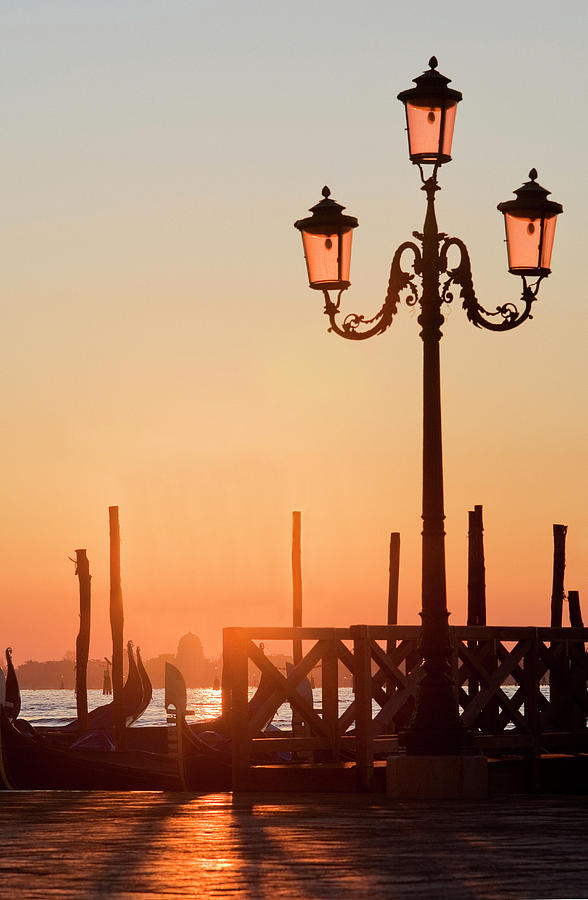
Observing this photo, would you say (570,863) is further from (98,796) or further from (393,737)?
(393,737)

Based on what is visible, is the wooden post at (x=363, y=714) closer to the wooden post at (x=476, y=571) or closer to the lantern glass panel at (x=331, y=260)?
the lantern glass panel at (x=331, y=260)

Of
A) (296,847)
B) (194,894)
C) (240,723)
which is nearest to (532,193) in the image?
(240,723)

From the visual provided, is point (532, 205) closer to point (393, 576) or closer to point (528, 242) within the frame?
point (528, 242)

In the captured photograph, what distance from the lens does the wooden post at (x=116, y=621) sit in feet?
106

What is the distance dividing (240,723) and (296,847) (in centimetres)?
580

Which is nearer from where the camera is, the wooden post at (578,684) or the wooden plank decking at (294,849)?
the wooden plank decking at (294,849)

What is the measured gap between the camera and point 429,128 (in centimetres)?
1144

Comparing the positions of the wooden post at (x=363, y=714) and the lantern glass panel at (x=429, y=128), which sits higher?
the lantern glass panel at (x=429, y=128)

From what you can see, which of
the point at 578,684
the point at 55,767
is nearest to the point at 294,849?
the point at 578,684

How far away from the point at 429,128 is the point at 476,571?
24093mm

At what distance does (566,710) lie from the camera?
15195 mm

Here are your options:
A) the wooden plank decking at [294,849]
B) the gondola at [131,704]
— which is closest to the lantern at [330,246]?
the wooden plank decking at [294,849]

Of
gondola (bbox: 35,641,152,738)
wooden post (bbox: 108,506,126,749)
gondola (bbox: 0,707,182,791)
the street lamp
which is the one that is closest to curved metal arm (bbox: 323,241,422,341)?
the street lamp

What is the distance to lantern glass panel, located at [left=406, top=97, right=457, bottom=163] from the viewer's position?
11430 mm
